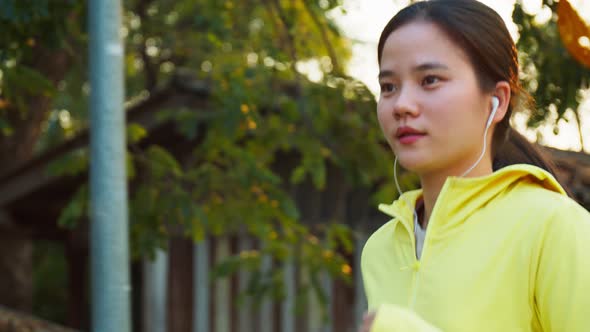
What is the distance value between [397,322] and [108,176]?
107 cm

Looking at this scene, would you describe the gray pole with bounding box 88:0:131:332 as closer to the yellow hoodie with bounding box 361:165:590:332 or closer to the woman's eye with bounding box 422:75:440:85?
the yellow hoodie with bounding box 361:165:590:332

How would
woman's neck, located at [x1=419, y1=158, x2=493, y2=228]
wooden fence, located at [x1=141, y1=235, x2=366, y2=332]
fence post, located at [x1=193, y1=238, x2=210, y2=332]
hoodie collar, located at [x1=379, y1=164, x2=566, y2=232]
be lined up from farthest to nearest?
fence post, located at [x1=193, y1=238, x2=210, y2=332]
wooden fence, located at [x1=141, y1=235, x2=366, y2=332]
woman's neck, located at [x1=419, y1=158, x2=493, y2=228]
hoodie collar, located at [x1=379, y1=164, x2=566, y2=232]

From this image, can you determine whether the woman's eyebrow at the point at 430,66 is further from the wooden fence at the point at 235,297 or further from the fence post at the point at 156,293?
the fence post at the point at 156,293

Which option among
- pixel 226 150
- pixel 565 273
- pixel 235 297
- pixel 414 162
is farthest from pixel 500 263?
pixel 235 297

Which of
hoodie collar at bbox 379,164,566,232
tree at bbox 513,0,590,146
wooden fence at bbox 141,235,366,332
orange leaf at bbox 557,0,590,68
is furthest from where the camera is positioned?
wooden fence at bbox 141,235,366,332

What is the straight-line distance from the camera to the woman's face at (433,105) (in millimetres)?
1882

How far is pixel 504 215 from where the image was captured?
5.90 ft

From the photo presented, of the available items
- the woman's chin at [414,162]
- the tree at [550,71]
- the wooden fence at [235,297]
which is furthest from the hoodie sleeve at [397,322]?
the wooden fence at [235,297]

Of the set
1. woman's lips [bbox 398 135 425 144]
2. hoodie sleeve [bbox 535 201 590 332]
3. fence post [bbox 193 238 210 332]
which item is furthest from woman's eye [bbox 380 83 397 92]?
fence post [bbox 193 238 210 332]

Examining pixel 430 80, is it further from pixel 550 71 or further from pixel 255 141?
pixel 255 141

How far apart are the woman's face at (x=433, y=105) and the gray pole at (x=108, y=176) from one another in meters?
0.86

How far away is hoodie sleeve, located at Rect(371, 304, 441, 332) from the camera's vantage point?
5.62ft

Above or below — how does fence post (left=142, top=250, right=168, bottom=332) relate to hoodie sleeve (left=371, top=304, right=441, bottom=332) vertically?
below

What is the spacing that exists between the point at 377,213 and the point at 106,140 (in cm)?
598
